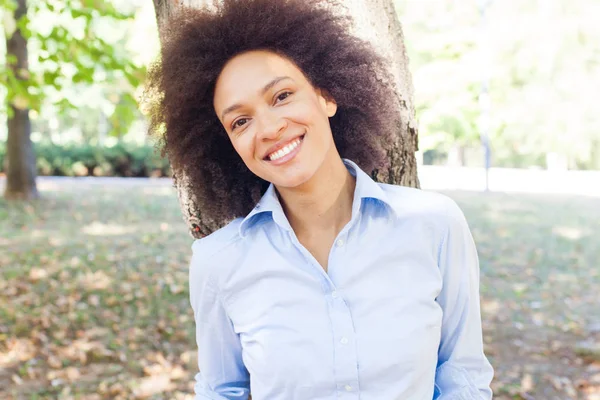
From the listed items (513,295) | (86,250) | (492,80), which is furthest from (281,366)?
(492,80)

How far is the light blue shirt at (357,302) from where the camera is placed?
73.9 inches

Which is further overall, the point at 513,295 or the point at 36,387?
the point at 513,295

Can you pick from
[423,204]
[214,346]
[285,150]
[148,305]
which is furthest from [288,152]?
[148,305]

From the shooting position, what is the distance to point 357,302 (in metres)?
1.90

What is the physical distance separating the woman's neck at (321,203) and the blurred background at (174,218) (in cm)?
130

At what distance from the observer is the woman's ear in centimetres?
221

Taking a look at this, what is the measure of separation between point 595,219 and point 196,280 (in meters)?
13.8

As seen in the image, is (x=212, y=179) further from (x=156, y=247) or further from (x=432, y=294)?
(x=156, y=247)

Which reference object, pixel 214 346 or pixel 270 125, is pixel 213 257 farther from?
pixel 270 125

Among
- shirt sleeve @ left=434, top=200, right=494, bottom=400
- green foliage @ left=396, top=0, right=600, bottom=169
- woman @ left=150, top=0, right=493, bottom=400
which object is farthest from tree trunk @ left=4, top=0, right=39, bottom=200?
shirt sleeve @ left=434, top=200, right=494, bottom=400

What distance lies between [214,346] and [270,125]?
2.57 ft

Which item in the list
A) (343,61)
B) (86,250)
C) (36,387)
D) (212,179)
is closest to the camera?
(343,61)

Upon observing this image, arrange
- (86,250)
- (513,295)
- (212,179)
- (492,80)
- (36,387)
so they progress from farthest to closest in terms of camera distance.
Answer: (492,80) < (86,250) < (513,295) < (36,387) < (212,179)

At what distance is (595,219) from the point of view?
14.0 meters
